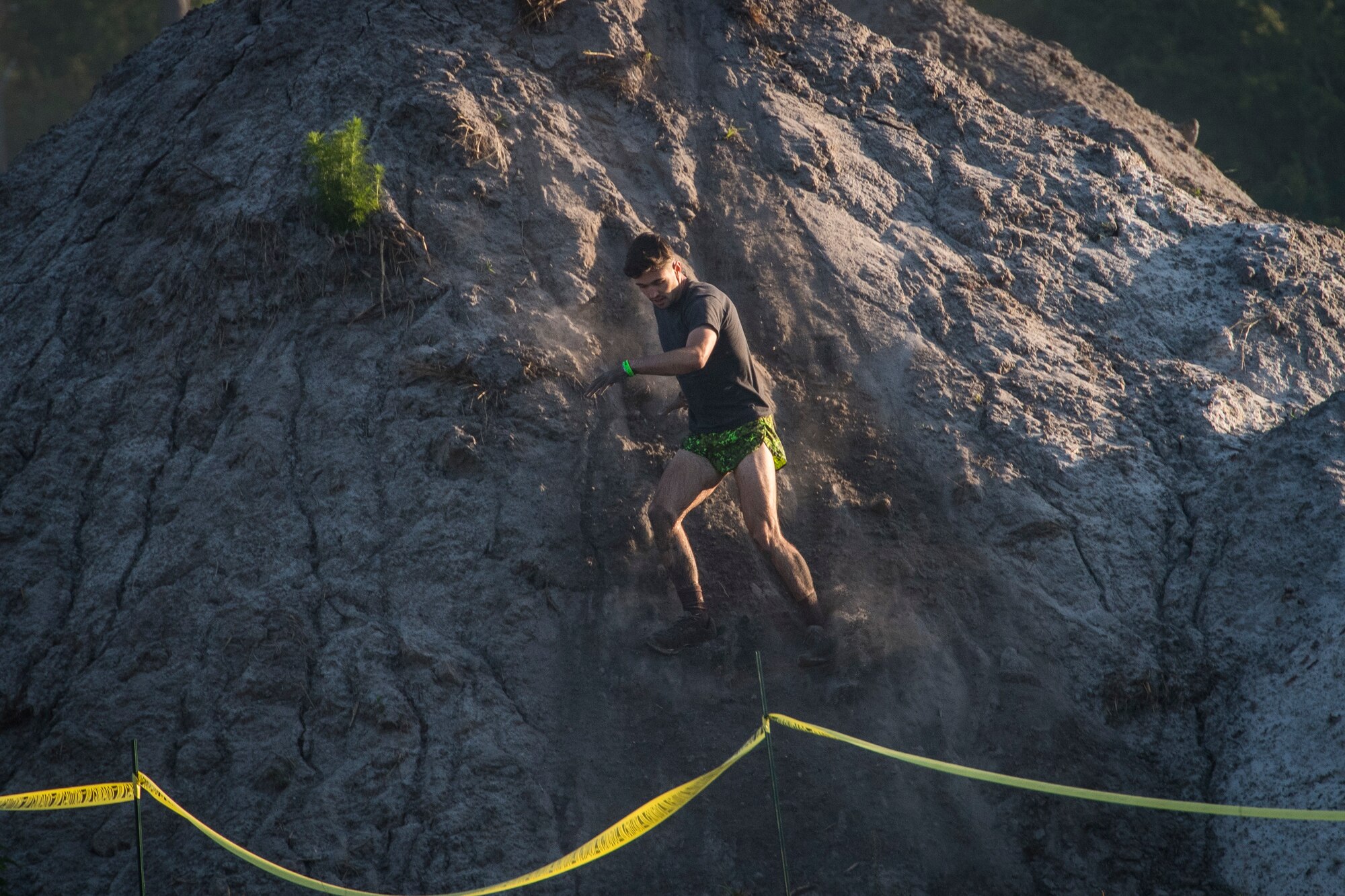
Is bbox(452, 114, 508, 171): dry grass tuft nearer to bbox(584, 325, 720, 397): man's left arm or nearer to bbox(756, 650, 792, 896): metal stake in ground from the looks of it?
bbox(584, 325, 720, 397): man's left arm

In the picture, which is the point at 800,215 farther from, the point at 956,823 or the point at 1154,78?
the point at 1154,78

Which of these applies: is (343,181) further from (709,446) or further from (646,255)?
(709,446)

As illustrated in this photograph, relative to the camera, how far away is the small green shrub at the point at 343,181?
616 cm

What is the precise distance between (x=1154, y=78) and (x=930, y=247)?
11.9 metres

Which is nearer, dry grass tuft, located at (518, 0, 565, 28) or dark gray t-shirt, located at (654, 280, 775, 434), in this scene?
dark gray t-shirt, located at (654, 280, 775, 434)

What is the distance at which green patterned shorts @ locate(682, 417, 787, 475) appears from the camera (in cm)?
517

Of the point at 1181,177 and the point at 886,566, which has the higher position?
the point at 1181,177

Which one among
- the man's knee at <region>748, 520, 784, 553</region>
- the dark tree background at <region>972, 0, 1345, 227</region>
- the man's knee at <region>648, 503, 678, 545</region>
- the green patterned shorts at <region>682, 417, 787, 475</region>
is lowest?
the man's knee at <region>648, 503, 678, 545</region>

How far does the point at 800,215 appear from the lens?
282 inches

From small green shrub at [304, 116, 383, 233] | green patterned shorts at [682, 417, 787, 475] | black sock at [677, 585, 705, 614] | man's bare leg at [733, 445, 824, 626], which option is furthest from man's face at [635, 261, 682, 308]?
small green shrub at [304, 116, 383, 233]

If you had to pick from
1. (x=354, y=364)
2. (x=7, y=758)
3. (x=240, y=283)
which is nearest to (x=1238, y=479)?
(x=354, y=364)

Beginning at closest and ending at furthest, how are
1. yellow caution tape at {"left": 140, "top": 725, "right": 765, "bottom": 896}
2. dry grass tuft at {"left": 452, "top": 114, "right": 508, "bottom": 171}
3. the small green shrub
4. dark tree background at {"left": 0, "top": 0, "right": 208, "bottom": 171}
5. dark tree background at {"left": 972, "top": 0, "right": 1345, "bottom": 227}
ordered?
yellow caution tape at {"left": 140, "top": 725, "right": 765, "bottom": 896} → the small green shrub → dry grass tuft at {"left": 452, "top": 114, "right": 508, "bottom": 171} → dark tree background at {"left": 972, "top": 0, "right": 1345, "bottom": 227} → dark tree background at {"left": 0, "top": 0, "right": 208, "bottom": 171}

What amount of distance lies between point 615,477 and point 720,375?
101cm

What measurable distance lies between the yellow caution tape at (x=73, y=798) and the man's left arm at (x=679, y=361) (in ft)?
8.34
